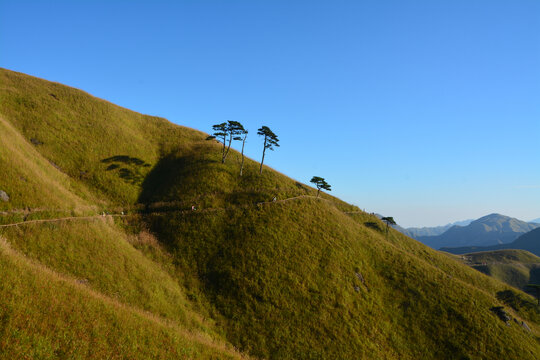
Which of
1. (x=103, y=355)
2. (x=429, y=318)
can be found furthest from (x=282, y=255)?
(x=103, y=355)

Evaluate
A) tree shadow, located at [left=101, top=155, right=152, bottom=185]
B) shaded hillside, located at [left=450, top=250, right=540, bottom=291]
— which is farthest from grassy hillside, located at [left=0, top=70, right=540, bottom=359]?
shaded hillside, located at [left=450, top=250, right=540, bottom=291]

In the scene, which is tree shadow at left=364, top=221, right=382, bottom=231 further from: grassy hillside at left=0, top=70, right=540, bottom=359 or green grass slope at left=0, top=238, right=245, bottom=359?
green grass slope at left=0, top=238, right=245, bottom=359

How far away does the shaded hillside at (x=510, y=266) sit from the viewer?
12047 centimetres

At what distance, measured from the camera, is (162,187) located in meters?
49.7

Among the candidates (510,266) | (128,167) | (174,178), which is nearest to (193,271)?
(174,178)

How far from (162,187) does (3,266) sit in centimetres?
3812

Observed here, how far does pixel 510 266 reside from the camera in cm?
13050

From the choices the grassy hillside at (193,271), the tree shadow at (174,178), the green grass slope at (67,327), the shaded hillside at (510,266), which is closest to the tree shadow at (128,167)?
the grassy hillside at (193,271)

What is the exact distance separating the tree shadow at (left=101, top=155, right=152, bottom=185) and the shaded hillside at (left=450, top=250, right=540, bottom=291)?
154 metres

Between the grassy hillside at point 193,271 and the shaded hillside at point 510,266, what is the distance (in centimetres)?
A: 8901

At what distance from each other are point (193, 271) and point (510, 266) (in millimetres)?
175395

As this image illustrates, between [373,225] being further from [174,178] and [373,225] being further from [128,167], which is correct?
[128,167]

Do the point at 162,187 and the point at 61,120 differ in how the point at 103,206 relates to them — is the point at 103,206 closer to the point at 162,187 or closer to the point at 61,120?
the point at 162,187

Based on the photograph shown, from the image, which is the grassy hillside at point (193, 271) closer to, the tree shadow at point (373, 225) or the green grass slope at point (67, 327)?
the green grass slope at point (67, 327)
